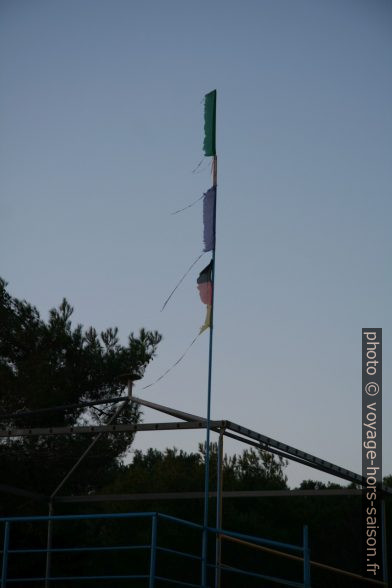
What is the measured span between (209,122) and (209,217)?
125 cm

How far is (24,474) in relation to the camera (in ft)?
60.1

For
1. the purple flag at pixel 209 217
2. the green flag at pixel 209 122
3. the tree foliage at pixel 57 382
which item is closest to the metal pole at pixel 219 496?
the purple flag at pixel 209 217

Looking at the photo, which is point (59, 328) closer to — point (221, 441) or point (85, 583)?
point (85, 583)

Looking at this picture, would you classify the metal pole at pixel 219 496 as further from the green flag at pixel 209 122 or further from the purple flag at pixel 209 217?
the green flag at pixel 209 122

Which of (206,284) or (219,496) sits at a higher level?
(206,284)

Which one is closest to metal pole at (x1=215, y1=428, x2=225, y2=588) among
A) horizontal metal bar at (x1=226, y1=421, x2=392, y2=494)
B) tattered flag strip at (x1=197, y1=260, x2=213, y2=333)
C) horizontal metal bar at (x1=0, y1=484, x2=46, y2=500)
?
horizontal metal bar at (x1=226, y1=421, x2=392, y2=494)

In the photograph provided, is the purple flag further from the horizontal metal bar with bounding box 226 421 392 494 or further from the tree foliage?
the tree foliage

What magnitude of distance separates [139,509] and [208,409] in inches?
882

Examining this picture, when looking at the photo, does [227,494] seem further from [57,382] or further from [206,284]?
[57,382]

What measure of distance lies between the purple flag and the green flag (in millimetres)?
538

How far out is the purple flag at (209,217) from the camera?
34.9 feet

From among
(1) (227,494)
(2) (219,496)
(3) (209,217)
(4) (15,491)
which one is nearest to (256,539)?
(2) (219,496)

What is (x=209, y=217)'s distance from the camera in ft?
35.3

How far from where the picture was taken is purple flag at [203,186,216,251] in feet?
34.9
